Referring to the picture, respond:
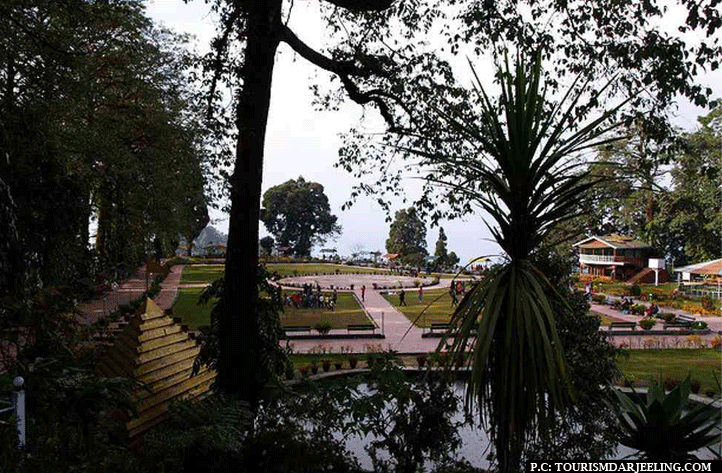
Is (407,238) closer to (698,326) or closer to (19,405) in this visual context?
(698,326)

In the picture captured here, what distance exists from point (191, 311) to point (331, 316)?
605cm

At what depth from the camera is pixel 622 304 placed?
2494 cm

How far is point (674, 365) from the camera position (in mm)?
14031

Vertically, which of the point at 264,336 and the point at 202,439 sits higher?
the point at 264,336

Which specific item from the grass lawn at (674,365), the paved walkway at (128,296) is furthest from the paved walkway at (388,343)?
the paved walkway at (128,296)

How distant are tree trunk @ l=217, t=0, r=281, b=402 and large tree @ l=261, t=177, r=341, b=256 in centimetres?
6016

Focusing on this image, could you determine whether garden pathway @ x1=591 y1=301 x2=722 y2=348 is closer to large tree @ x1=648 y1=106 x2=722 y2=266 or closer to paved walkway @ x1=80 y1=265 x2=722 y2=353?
paved walkway @ x1=80 y1=265 x2=722 y2=353

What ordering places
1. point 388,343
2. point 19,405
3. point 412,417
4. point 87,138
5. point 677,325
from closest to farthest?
point 19,405 < point 412,417 < point 87,138 < point 388,343 < point 677,325

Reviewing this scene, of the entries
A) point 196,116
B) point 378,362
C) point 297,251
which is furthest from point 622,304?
point 297,251

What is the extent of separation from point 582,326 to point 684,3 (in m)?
3.26

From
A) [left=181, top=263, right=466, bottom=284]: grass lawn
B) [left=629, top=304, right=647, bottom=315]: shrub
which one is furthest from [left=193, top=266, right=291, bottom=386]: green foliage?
[left=181, top=263, right=466, bottom=284]: grass lawn

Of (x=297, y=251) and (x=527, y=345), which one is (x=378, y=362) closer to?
(x=527, y=345)

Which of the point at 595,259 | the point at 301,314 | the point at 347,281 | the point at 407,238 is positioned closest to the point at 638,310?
the point at 301,314

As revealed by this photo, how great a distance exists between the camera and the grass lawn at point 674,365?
1255 centimetres
